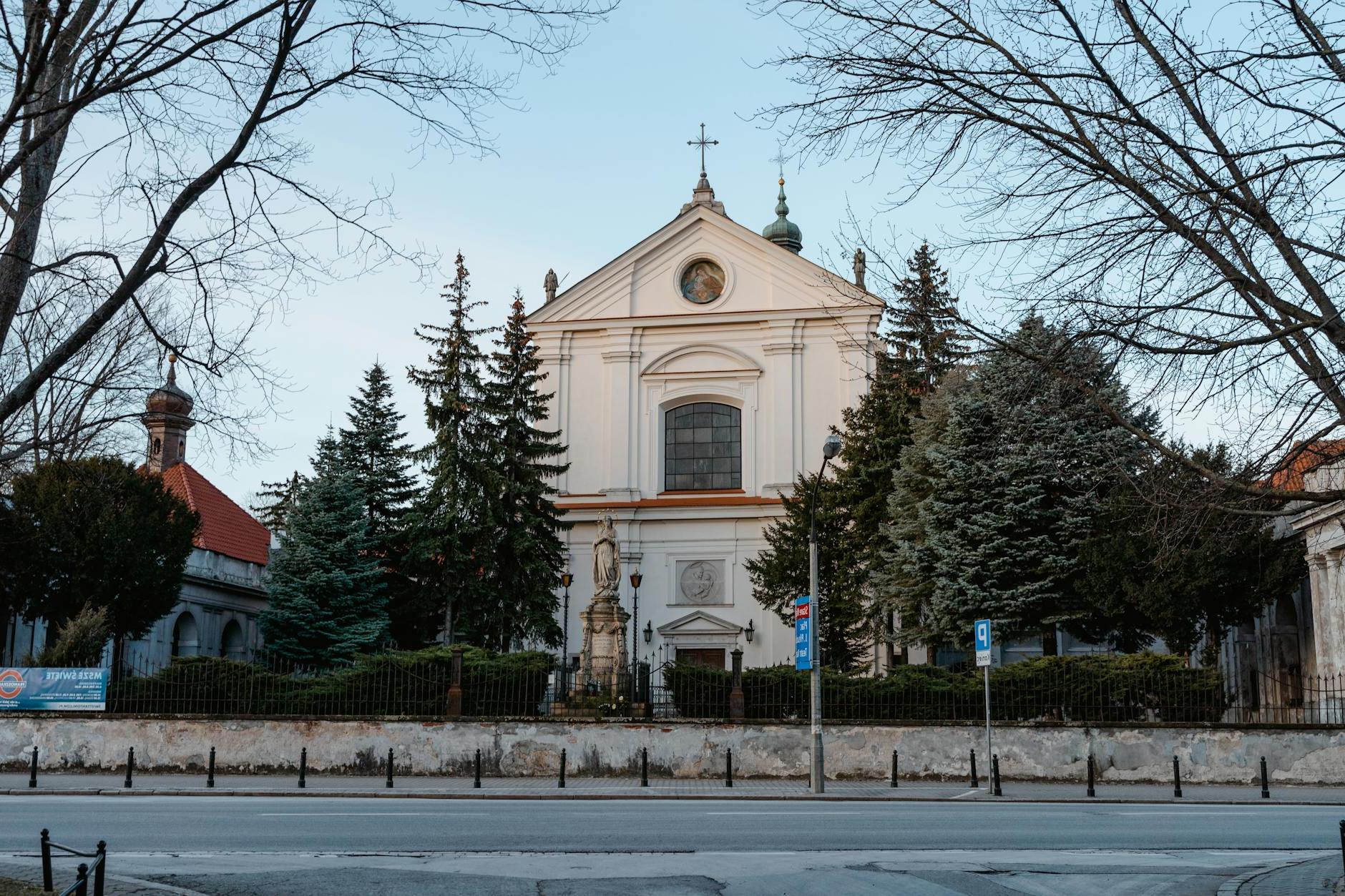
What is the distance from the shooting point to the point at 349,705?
23.6 metres

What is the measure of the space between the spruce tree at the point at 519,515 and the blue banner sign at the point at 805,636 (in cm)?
1532

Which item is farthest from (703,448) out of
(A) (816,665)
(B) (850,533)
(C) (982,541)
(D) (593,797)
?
(D) (593,797)

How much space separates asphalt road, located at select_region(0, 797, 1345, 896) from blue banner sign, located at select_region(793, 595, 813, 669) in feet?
13.1

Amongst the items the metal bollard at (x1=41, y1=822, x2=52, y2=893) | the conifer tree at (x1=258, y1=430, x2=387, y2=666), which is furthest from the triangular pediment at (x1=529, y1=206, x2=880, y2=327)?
the metal bollard at (x1=41, y1=822, x2=52, y2=893)

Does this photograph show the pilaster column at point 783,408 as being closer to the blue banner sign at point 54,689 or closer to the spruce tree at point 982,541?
the spruce tree at point 982,541

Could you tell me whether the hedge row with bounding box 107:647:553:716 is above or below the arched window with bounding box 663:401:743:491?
below

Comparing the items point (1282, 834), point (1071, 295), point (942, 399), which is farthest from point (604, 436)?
point (1071, 295)

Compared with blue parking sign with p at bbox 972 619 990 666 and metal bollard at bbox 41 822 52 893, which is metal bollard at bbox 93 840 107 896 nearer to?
metal bollard at bbox 41 822 52 893

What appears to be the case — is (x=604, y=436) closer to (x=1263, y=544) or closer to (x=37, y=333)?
(x=1263, y=544)

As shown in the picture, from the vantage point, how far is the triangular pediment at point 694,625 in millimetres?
39031

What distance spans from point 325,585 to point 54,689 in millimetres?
12973

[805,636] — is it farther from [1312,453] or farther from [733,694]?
[1312,453]

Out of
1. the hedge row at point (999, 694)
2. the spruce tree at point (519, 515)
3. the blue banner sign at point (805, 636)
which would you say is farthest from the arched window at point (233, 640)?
the blue banner sign at point (805, 636)

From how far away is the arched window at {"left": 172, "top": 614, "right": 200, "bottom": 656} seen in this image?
38750mm
